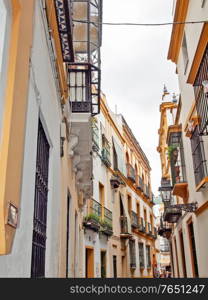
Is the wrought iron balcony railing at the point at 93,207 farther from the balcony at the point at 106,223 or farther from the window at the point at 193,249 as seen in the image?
the window at the point at 193,249

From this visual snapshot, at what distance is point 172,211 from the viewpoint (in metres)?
11.9

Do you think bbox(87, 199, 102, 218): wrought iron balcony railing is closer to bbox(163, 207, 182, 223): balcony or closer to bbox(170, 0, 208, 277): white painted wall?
bbox(163, 207, 182, 223): balcony

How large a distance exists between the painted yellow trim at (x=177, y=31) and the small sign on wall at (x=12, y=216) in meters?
7.51

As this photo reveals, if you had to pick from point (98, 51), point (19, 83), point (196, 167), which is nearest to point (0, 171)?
point (19, 83)

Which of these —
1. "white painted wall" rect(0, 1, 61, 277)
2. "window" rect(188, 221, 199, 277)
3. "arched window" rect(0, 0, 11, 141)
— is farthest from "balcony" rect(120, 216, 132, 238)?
"arched window" rect(0, 0, 11, 141)

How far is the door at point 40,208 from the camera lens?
328 cm

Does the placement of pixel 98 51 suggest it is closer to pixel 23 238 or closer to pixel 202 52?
pixel 202 52

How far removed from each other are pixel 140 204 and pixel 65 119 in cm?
1824

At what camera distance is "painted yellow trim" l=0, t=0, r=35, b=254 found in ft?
6.16

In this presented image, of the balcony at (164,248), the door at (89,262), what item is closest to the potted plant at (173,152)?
the door at (89,262)

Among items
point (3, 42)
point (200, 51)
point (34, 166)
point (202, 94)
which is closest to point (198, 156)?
point (202, 94)

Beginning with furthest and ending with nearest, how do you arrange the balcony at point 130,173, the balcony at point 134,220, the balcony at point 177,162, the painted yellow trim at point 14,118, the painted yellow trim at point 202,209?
the balcony at point 130,173
the balcony at point 134,220
the balcony at point 177,162
the painted yellow trim at point 202,209
the painted yellow trim at point 14,118

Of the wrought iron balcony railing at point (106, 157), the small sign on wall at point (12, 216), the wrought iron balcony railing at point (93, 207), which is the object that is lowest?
the small sign on wall at point (12, 216)

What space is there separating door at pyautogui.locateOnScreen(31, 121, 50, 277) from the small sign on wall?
1.19 metres
